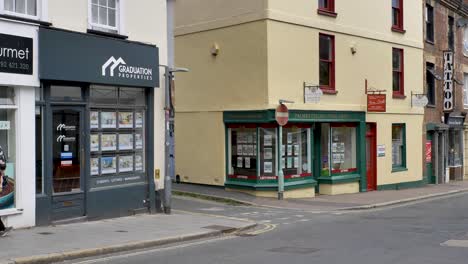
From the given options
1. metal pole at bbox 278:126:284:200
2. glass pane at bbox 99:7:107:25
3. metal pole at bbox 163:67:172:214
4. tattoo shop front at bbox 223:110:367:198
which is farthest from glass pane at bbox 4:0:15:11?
metal pole at bbox 278:126:284:200

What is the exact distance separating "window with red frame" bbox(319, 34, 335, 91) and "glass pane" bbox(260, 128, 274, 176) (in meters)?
3.18

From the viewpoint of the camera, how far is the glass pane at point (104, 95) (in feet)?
45.6

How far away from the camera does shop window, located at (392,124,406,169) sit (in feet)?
87.5

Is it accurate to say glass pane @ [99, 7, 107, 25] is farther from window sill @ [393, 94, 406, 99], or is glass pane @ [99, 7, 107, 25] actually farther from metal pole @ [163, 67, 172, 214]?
window sill @ [393, 94, 406, 99]

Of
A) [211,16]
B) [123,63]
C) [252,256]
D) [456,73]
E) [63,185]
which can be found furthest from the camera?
[456,73]

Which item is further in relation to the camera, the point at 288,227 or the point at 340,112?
the point at 340,112

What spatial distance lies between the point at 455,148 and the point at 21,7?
26.4m

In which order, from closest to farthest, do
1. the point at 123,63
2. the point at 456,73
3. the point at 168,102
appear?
1. the point at 123,63
2. the point at 168,102
3. the point at 456,73

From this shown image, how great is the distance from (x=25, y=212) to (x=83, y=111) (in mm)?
2615

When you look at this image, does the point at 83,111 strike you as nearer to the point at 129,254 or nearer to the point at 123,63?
the point at 123,63

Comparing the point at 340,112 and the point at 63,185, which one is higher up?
the point at 340,112

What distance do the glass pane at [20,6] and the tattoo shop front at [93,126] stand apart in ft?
1.81

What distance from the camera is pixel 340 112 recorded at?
22.6 meters

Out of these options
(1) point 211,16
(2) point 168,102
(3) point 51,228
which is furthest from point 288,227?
(1) point 211,16
